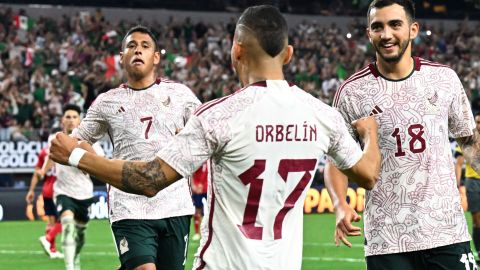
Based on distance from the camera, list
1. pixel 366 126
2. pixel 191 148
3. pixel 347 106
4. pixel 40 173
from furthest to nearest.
Answer: pixel 40 173 < pixel 347 106 < pixel 366 126 < pixel 191 148

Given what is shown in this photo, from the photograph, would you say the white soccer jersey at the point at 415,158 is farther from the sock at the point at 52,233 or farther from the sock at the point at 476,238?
the sock at the point at 52,233

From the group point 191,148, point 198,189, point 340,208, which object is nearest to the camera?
point 191,148

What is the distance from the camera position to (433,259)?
6.18 metres

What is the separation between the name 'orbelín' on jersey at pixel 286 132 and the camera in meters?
4.68

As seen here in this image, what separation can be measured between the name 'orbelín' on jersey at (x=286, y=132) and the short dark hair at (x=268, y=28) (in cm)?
34

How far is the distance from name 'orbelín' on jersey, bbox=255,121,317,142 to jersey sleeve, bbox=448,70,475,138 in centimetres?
183

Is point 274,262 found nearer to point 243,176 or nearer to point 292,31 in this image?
point 243,176

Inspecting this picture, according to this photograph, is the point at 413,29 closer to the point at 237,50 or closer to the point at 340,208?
the point at 340,208

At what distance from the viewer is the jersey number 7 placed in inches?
185

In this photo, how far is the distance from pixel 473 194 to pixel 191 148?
11.0m

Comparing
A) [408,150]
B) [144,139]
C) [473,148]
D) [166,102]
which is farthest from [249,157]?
[166,102]

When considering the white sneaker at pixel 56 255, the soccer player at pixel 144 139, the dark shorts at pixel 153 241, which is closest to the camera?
the dark shorts at pixel 153 241

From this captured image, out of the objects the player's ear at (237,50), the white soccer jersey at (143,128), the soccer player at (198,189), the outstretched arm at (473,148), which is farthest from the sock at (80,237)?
the player's ear at (237,50)

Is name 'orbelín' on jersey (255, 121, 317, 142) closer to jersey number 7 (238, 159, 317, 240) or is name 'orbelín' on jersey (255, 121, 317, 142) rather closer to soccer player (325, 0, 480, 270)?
jersey number 7 (238, 159, 317, 240)
